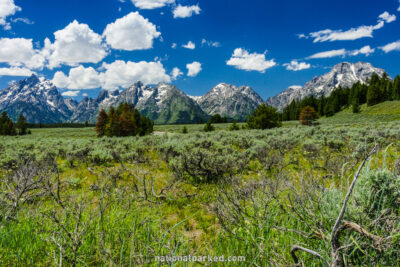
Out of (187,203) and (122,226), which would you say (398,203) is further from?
(187,203)

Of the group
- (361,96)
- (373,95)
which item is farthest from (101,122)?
(361,96)

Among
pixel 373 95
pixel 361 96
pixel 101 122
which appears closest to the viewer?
pixel 101 122

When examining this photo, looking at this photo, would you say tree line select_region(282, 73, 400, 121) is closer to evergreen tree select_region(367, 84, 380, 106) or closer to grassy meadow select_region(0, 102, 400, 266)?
evergreen tree select_region(367, 84, 380, 106)

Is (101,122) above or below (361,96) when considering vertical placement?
below

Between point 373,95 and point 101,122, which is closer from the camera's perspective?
point 101,122

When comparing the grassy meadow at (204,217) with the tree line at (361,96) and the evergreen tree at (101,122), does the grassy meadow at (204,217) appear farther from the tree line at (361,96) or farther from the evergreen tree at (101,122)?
the tree line at (361,96)

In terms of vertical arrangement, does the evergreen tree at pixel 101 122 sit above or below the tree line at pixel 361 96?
below

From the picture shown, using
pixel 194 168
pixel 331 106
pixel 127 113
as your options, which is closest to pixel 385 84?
pixel 331 106

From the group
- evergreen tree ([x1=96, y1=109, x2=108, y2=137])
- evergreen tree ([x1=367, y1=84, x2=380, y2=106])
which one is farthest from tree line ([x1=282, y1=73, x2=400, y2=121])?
evergreen tree ([x1=96, y1=109, x2=108, y2=137])

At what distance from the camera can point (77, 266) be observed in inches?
69.5

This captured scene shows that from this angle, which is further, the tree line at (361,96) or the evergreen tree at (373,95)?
the tree line at (361,96)

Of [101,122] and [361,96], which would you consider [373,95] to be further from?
[101,122]

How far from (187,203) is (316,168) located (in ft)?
15.8

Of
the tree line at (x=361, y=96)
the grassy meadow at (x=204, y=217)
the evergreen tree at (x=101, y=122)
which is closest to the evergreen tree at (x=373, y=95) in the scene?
the tree line at (x=361, y=96)
